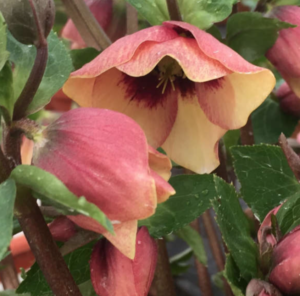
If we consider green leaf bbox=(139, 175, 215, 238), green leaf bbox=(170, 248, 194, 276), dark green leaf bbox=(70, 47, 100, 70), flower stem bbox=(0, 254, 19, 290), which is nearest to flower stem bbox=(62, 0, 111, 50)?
dark green leaf bbox=(70, 47, 100, 70)

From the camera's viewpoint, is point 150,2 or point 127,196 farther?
point 150,2

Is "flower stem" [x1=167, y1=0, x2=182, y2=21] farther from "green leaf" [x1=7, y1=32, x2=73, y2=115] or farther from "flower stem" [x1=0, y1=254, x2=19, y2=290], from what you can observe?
"flower stem" [x1=0, y1=254, x2=19, y2=290]

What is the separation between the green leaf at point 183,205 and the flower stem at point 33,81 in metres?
0.13

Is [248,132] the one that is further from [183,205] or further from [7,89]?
[7,89]

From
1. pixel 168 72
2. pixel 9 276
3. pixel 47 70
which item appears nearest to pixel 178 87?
pixel 168 72

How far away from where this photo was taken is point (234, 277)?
288 millimetres

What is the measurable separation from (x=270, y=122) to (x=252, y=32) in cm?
18

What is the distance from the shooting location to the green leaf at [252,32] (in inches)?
15.1

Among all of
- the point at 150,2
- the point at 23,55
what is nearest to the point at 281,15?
the point at 150,2

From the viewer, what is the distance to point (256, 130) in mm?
548

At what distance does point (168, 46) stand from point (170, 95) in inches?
3.9

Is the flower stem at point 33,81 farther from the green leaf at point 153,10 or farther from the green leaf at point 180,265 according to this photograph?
the green leaf at point 180,265

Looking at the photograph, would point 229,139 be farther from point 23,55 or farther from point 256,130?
point 23,55

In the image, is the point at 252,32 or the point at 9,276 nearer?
the point at 252,32
